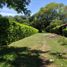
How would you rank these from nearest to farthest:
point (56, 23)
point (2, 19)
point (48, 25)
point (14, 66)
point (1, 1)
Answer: point (14, 66)
point (1, 1)
point (2, 19)
point (56, 23)
point (48, 25)

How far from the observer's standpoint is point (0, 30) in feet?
73.0

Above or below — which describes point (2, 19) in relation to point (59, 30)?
above

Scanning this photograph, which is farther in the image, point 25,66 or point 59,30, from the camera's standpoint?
point 59,30

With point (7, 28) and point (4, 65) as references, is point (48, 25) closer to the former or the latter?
point (7, 28)

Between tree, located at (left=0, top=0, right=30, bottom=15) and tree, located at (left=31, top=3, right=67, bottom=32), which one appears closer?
tree, located at (left=0, top=0, right=30, bottom=15)

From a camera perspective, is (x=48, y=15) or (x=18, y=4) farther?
(x=48, y=15)

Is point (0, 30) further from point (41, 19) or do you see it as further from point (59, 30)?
point (41, 19)

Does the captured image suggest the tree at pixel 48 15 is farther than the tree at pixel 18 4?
Yes

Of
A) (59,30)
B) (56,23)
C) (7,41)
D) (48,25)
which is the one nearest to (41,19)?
(48,25)

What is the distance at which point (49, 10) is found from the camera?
9481cm

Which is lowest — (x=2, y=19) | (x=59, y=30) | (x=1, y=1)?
(x=59, y=30)

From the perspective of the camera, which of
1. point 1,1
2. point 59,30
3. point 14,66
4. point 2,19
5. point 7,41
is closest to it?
point 14,66

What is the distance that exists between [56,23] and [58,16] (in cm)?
950

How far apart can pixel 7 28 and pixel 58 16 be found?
6947 centimetres
